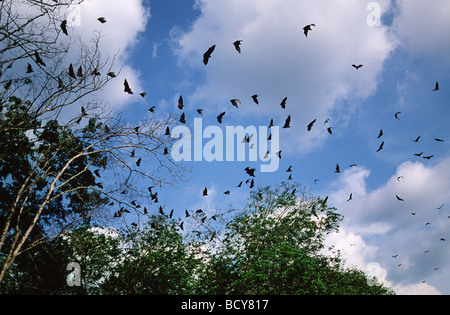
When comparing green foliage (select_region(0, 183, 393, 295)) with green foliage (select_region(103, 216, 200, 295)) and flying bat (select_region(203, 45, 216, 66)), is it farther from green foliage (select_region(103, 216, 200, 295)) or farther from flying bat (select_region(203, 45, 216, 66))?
flying bat (select_region(203, 45, 216, 66))

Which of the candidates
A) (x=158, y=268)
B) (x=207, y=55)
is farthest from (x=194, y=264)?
(x=207, y=55)

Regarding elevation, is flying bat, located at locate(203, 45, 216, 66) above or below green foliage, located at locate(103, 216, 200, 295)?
above

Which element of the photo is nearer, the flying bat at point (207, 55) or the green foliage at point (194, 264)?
the flying bat at point (207, 55)

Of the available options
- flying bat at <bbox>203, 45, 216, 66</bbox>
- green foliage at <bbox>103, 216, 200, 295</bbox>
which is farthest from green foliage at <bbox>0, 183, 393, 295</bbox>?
flying bat at <bbox>203, 45, 216, 66</bbox>

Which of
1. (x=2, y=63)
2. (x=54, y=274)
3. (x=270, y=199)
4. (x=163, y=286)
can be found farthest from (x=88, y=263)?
(x=2, y=63)

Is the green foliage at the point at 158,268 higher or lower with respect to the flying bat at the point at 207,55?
lower

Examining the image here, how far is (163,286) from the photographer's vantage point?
844 inches

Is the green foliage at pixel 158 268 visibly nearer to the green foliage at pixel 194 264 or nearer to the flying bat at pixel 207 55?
the green foliage at pixel 194 264

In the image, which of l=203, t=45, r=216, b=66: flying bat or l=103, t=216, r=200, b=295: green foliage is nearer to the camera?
l=203, t=45, r=216, b=66: flying bat

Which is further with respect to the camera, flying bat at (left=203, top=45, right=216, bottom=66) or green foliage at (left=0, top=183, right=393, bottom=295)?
green foliage at (left=0, top=183, right=393, bottom=295)

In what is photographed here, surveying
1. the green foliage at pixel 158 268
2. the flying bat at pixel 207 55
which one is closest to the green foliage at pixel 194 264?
the green foliage at pixel 158 268
